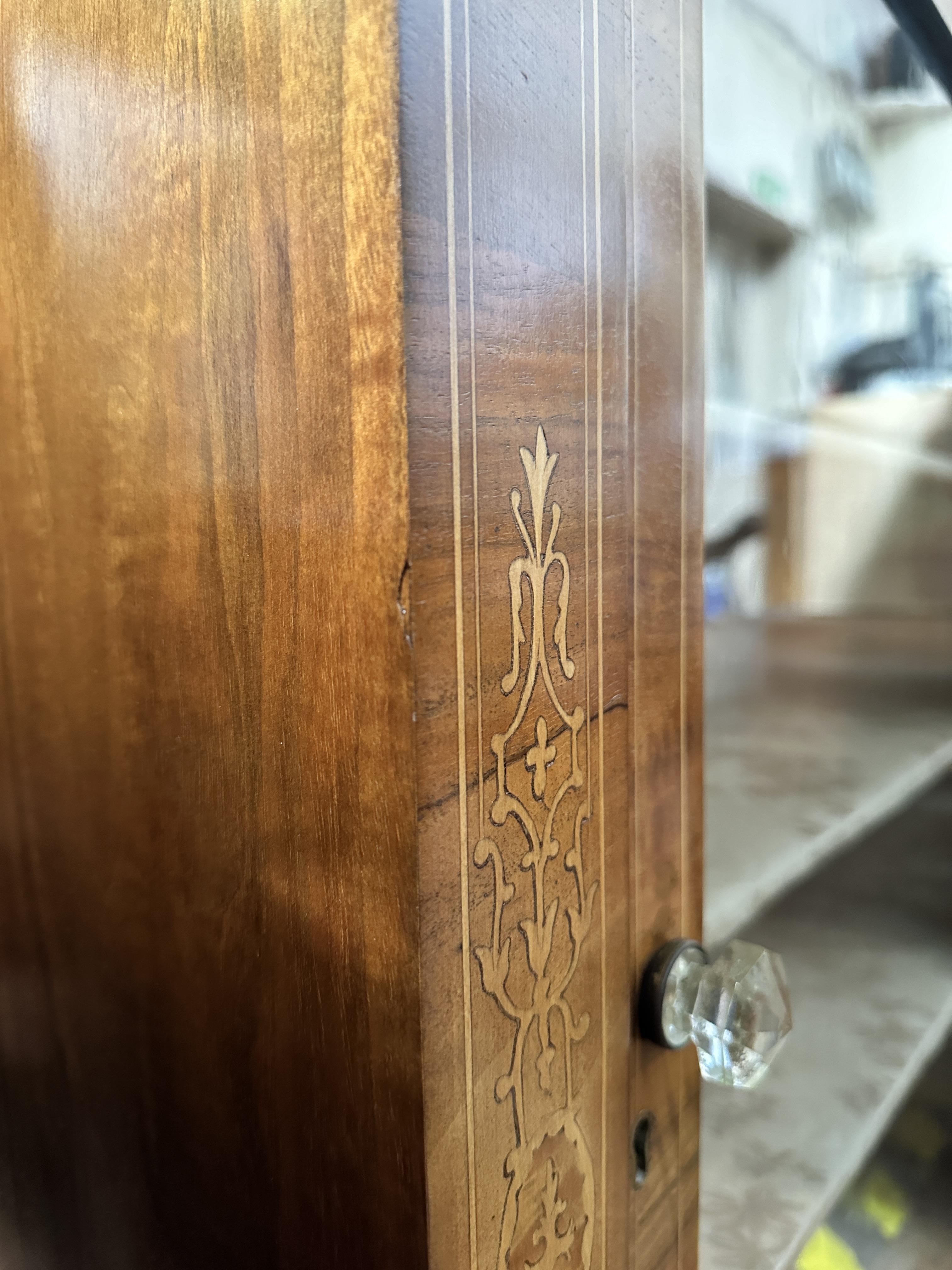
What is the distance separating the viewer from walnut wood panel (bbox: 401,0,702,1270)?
0.81 ft

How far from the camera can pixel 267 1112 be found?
32 cm

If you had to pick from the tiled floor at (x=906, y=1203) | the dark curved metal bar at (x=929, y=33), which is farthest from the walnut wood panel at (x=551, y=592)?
the tiled floor at (x=906, y=1203)

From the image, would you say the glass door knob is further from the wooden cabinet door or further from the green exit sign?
the green exit sign

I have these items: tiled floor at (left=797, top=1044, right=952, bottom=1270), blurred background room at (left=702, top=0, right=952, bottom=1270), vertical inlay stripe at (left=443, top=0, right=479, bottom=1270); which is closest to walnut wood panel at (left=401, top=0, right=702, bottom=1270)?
vertical inlay stripe at (left=443, top=0, right=479, bottom=1270)

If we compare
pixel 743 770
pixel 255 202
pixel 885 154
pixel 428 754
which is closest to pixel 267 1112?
pixel 428 754

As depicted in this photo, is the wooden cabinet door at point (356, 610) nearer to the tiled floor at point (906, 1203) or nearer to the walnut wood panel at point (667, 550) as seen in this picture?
the walnut wood panel at point (667, 550)

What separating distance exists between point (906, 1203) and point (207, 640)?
1078 mm

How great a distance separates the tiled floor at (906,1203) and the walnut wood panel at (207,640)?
0.74 m

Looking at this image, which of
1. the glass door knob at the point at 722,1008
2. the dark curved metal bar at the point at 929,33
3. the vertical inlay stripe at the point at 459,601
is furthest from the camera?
the dark curved metal bar at the point at 929,33

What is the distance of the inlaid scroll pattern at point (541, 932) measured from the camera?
0.28 meters

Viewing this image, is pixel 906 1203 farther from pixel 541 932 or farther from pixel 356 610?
pixel 356 610

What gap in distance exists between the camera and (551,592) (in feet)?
0.95

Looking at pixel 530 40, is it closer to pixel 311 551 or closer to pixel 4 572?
pixel 311 551

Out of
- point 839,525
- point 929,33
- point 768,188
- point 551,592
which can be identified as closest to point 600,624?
point 551,592
